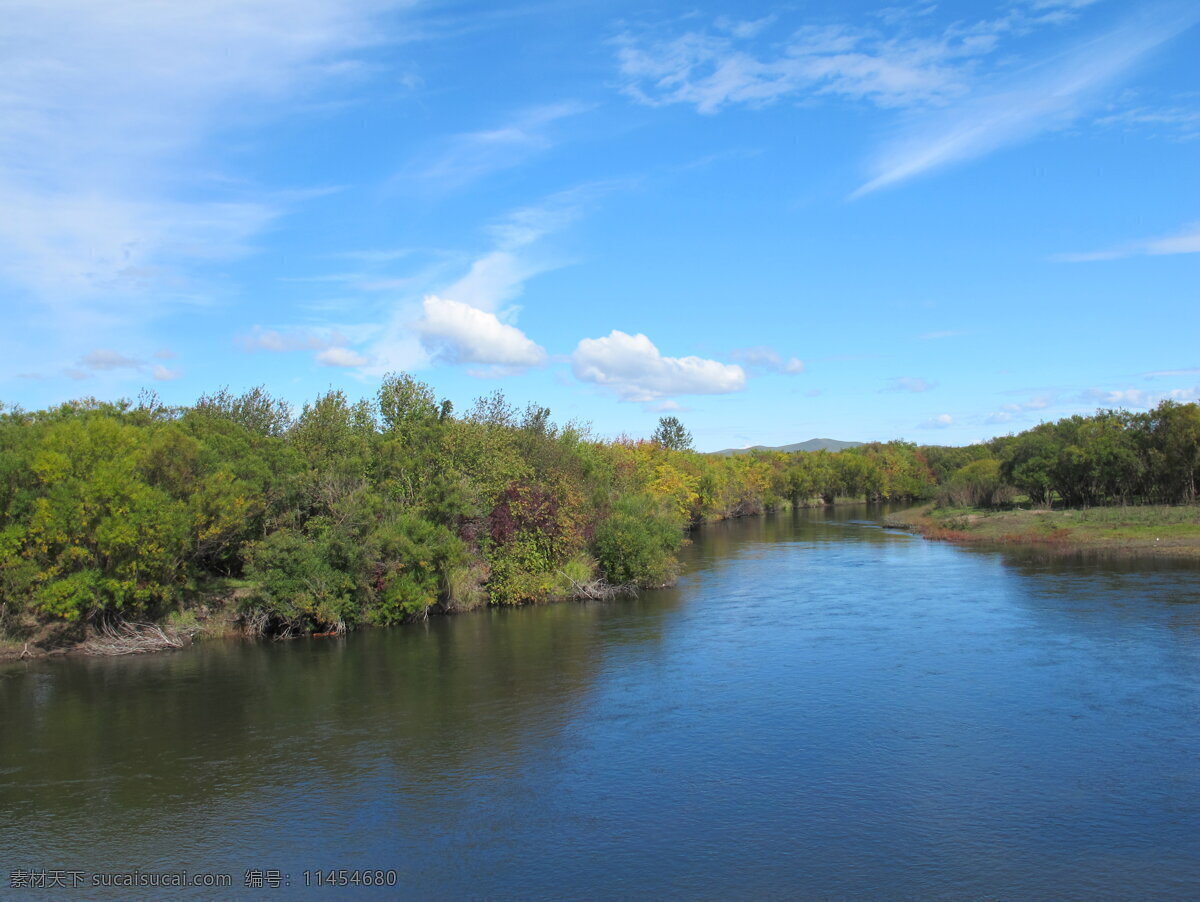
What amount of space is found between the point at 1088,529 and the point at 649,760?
186ft

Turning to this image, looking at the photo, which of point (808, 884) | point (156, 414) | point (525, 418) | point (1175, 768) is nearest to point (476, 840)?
point (808, 884)

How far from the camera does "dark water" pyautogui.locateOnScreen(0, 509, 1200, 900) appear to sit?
1634 centimetres

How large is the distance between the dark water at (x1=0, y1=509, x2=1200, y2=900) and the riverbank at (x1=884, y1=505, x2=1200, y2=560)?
71.8 ft

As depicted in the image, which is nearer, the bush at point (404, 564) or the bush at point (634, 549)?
the bush at point (404, 564)

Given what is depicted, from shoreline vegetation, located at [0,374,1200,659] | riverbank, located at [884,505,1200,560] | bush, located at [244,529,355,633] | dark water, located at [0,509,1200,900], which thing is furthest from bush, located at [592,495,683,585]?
riverbank, located at [884,505,1200,560]

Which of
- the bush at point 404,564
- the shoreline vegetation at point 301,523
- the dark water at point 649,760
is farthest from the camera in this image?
the bush at point 404,564

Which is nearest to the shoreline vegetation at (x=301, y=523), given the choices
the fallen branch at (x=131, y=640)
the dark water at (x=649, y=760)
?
the fallen branch at (x=131, y=640)

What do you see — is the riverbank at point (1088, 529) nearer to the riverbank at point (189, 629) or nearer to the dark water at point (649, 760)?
the dark water at point (649, 760)

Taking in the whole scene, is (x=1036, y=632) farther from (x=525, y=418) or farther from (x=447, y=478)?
(x=525, y=418)

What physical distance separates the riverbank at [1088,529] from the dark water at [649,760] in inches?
861

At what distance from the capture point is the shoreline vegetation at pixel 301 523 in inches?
1346

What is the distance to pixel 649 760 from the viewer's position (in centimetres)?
2172

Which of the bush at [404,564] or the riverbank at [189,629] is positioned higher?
the bush at [404,564]

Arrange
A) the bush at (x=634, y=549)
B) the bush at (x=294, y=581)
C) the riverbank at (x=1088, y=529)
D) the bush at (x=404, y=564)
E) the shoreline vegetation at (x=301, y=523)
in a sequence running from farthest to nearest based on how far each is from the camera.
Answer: the riverbank at (x=1088, y=529) → the bush at (x=634, y=549) → the bush at (x=404, y=564) → the bush at (x=294, y=581) → the shoreline vegetation at (x=301, y=523)
